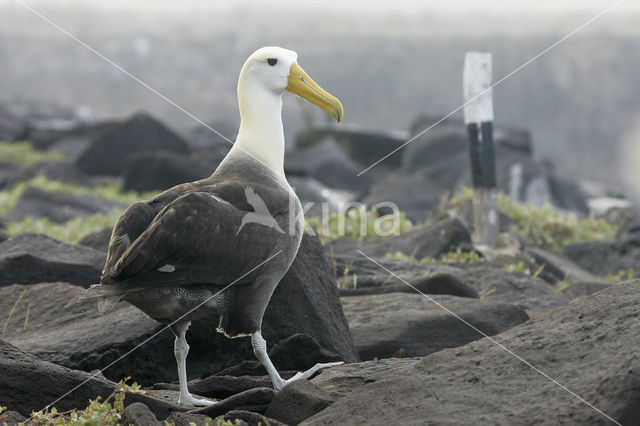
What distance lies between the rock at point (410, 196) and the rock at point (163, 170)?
2914mm

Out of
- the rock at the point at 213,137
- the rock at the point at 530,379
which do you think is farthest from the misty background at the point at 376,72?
the rock at the point at 530,379

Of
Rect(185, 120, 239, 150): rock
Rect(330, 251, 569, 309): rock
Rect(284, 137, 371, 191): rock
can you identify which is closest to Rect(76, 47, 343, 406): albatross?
Rect(330, 251, 569, 309): rock

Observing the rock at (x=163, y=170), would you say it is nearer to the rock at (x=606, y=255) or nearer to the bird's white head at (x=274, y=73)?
the rock at (x=606, y=255)

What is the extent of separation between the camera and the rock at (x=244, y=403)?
4125mm

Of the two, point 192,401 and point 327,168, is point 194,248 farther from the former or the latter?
point 327,168

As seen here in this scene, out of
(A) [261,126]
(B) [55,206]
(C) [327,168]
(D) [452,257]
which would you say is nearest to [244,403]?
(A) [261,126]

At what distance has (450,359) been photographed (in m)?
3.98

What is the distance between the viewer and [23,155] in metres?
22.9

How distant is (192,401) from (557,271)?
5.43 meters

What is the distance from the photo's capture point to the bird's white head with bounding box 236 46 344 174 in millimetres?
5102

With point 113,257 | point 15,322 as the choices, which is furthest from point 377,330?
point 15,322

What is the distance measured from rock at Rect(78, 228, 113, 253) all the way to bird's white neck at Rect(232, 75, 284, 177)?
3385 mm

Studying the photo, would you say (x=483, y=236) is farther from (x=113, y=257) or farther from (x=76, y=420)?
(x=76, y=420)

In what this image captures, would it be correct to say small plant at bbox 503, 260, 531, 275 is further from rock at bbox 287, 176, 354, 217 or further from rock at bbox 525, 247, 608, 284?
rock at bbox 287, 176, 354, 217
